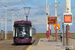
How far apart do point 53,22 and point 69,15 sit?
64.4ft

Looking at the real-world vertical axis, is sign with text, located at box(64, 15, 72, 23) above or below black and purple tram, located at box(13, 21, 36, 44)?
above

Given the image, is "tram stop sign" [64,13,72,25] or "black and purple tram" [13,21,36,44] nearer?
"tram stop sign" [64,13,72,25]

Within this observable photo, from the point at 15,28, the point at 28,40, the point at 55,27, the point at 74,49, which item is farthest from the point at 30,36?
the point at 74,49

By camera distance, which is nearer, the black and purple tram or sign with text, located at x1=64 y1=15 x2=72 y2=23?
sign with text, located at x1=64 y1=15 x2=72 y2=23

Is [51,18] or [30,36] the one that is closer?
[30,36]

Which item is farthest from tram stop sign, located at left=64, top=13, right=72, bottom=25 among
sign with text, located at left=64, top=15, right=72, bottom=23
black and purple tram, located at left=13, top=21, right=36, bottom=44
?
black and purple tram, located at left=13, top=21, right=36, bottom=44

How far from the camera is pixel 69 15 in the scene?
16406 mm

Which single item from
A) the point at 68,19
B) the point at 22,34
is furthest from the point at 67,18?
the point at 22,34

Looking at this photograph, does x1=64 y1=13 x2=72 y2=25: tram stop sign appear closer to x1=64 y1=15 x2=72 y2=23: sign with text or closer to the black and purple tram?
x1=64 y1=15 x2=72 y2=23: sign with text

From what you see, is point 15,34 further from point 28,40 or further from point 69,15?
point 69,15

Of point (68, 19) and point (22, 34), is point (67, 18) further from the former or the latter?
point (22, 34)

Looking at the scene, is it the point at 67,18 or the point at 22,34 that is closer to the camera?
the point at 67,18

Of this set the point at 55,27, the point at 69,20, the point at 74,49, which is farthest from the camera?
the point at 55,27

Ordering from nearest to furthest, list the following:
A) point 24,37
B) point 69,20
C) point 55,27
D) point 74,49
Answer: point 69,20
point 74,49
point 24,37
point 55,27
